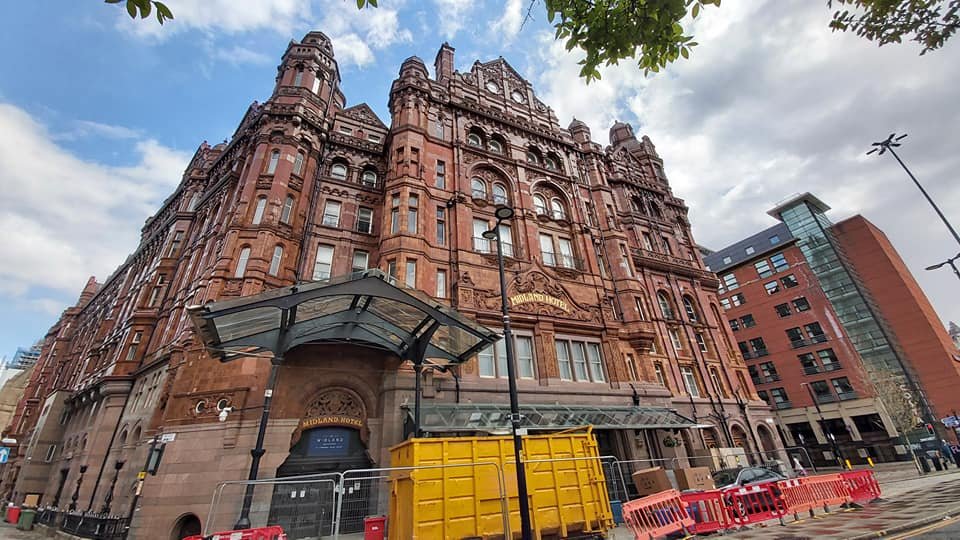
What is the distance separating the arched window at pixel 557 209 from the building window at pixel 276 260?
17.4m

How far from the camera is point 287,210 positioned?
69.1 ft

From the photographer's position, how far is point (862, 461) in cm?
3997

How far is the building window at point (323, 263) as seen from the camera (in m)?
20.5

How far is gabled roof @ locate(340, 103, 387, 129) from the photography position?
93.8 ft

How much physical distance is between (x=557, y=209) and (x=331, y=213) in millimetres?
15307

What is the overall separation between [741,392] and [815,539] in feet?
80.6

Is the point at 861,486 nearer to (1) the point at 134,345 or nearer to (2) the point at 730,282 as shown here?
(1) the point at 134,345

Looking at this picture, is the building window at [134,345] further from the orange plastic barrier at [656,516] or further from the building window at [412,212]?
the orange plastic barrier at [656,516]

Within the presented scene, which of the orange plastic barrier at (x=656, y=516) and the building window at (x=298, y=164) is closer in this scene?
the orange plastic barrier at (x=656, y=516)

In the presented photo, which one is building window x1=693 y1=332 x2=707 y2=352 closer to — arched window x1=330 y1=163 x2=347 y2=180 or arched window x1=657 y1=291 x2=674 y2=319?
arched window x1=657 y1=291 x2=674 y2=319

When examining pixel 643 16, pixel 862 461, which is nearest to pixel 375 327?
pixel 643 16

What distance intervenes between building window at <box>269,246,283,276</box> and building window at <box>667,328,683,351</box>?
26.7 meters

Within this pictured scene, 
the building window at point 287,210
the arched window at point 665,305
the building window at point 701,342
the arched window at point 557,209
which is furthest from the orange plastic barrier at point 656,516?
the building window at point 701,342

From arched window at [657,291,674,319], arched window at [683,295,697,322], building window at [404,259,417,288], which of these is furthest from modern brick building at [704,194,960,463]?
building window at [404,259,417,288]
